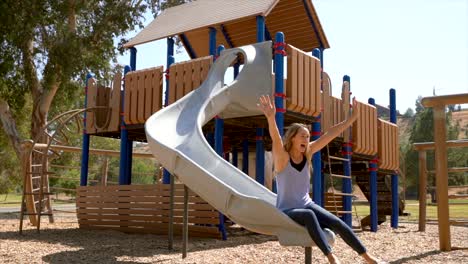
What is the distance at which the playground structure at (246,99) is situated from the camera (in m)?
9.44

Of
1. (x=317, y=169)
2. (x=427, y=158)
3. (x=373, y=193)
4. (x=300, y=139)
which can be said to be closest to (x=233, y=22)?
(x=317, y=169)

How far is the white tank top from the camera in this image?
4340 millimetres

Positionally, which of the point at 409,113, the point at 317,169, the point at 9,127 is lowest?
the point at 317,169

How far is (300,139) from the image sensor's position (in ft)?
14.3

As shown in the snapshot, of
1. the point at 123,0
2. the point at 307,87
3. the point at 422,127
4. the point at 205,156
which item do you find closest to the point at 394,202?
the point at 307,87

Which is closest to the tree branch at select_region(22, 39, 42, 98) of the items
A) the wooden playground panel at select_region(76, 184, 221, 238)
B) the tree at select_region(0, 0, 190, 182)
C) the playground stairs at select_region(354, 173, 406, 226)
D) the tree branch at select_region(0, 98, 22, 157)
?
the tree at select_region(0, 0, 190, 182)

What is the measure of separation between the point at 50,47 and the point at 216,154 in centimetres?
1498

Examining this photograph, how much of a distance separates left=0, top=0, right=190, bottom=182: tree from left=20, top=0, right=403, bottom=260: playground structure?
625cm

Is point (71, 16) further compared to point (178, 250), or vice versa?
point (71, 16)

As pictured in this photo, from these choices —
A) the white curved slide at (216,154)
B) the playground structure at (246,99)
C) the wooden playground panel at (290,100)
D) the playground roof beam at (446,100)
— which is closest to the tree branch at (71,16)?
the playground structure at (246,99)

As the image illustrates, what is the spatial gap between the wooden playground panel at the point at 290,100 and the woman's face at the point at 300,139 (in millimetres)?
4544

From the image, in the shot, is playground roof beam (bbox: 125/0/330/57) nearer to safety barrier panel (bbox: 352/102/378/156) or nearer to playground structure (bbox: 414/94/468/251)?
safety barrier panel (bbox: 352/102/378/156)

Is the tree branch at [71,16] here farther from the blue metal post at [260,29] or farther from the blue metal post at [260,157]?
the blue metal post at [260,29]

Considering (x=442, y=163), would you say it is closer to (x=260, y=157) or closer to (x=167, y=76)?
(x=260, y=157)
